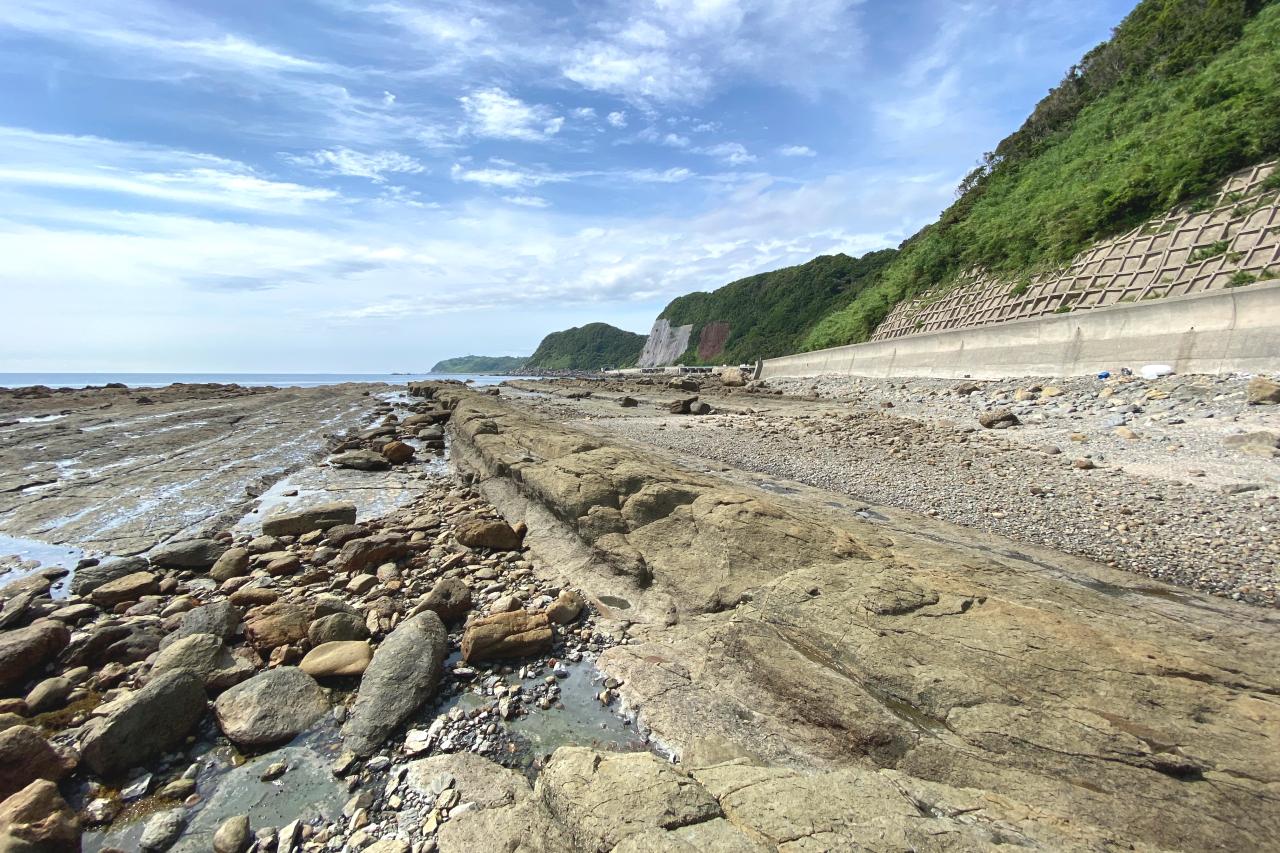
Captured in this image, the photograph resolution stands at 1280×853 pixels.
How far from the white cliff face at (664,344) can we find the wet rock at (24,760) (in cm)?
11518

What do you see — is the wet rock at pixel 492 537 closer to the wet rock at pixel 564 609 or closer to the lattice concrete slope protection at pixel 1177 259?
the wet rock at pixel 564 609

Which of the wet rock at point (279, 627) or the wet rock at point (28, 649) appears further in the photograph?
the wet rock at point (279, 627)

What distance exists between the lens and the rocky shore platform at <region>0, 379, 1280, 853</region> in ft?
9.59

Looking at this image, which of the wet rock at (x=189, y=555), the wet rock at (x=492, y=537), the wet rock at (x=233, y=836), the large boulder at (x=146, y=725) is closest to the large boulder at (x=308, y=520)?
the wet rock at (x=189, y=555)

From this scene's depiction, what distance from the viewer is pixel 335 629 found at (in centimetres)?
532

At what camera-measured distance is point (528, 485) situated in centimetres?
911

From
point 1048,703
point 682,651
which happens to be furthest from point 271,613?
point 1048,703

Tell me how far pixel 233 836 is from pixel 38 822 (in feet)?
3.45

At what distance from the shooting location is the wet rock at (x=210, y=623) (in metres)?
5.51

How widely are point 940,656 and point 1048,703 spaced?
26.5 inches

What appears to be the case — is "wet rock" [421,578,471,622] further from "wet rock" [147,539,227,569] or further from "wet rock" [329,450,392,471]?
"wet rock" [329,450,392,471]

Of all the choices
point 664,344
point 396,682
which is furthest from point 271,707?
point 664,344

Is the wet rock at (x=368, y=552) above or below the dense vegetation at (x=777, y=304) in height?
below

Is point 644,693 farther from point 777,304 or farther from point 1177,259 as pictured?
point 777,304
